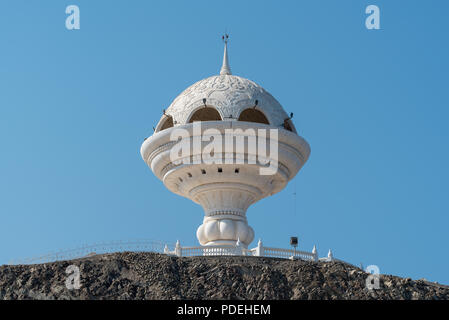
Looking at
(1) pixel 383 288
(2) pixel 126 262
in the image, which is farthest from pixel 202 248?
(1) pixel 383 288

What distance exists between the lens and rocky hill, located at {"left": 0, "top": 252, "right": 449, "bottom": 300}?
2175 inches

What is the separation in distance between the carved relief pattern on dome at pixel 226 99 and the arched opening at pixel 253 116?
686 millimetres

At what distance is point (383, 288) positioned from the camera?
56844mm

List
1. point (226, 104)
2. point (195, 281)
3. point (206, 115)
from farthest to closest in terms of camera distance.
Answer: point (206, 115), point (226, 104), point (195, 281)

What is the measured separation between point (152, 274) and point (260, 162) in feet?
38.5

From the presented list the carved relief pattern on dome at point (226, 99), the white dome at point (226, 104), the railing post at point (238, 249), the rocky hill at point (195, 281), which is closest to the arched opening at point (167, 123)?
the white dome at point (226, 104)

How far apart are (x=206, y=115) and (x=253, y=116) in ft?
8.94

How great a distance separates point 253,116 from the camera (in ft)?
224

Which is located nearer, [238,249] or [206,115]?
[238,249]

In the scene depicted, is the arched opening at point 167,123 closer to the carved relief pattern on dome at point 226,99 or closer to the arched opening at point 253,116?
the carved relief pattern on dome at point 226,99

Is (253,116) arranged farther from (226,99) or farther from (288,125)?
(226,99)

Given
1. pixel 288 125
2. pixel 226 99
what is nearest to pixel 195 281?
pixel 226 99

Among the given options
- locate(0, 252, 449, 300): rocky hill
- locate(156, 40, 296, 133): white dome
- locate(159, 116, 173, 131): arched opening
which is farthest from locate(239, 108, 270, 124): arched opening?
locate(0, 252, 449, 300): rocky hill

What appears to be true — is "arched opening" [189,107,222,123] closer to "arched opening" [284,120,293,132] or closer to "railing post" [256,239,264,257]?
"arched opening" [284,120,293,132]
